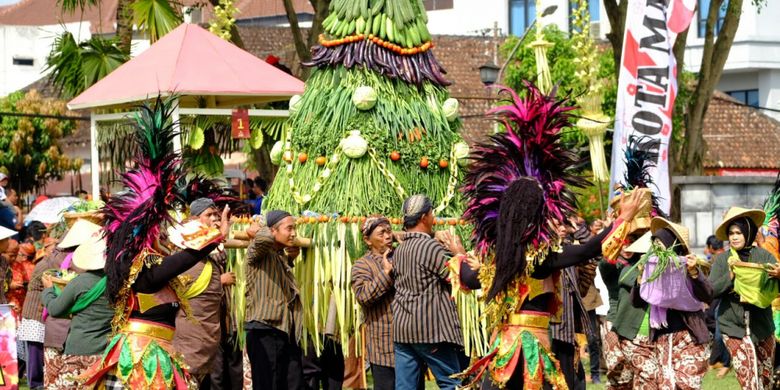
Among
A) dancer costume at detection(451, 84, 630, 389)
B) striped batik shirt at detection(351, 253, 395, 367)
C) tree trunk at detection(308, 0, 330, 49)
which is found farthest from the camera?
tree trunk at detection(308, 0, 330, 49)

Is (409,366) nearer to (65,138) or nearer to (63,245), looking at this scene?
(63,245)

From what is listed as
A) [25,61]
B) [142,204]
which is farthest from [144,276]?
[25,61]

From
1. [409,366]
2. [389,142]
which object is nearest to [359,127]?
[389,142]

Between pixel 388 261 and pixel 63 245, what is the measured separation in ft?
7.50

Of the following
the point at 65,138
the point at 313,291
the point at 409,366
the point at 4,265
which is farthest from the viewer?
the point at 65,138

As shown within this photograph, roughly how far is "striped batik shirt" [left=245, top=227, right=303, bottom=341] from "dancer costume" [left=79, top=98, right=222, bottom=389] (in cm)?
237

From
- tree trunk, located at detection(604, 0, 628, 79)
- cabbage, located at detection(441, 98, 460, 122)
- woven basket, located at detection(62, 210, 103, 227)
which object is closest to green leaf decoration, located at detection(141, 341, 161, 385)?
woven basket, located at detection(62, 210, 103, 227)

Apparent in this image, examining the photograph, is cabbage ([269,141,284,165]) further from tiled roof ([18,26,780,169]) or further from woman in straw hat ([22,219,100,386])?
tiled roof ([18,26,780,169])

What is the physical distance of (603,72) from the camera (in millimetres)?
28984

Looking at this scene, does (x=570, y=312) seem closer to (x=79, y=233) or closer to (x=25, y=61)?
(x=79, y=233)

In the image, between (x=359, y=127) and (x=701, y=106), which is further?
(x=701, y=106)

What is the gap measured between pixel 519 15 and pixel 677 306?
34.3 m

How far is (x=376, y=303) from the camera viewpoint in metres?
9.70

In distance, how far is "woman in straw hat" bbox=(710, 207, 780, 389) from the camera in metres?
10.4
